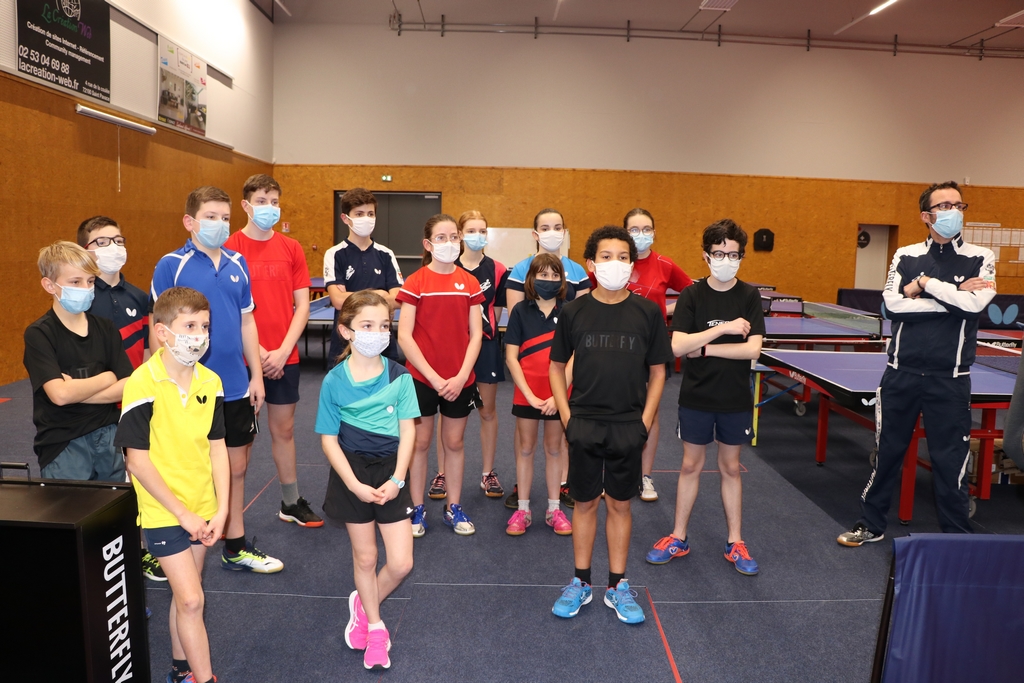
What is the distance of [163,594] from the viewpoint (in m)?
2.94

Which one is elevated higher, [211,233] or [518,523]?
[211,233]

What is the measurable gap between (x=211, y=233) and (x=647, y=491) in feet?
9.67

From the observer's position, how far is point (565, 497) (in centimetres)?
406

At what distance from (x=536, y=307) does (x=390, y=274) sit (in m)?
0.93

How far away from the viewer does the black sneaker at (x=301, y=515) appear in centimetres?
369

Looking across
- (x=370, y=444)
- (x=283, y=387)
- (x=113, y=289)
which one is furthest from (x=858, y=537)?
(x=113, y=289)

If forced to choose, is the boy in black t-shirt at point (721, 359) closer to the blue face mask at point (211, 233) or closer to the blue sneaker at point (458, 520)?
the blue sneaker at point (458, 520)

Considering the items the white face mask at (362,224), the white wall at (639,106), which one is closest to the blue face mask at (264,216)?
the white face mask at (362,224)

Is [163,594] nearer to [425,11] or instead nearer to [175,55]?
[175,55]

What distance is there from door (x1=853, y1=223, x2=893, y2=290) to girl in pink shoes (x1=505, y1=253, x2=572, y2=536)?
13.1m

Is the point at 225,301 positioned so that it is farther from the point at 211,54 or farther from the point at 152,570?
the point at 211,54

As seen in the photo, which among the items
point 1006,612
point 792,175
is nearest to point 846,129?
point 792,175

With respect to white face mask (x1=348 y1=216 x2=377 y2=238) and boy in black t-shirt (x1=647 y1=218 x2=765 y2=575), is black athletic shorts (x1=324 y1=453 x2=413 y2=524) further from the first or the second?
white face mask (x1=348 y1=216 x2=377 y2=238)

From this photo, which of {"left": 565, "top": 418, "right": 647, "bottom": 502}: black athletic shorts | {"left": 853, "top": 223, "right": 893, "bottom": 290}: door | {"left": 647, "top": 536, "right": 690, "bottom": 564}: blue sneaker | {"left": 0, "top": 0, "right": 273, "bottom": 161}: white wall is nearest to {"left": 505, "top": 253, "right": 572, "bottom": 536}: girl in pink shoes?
{"left": 647, "top": 536, "right": 690, "bottom": 564}: blue sneaker
